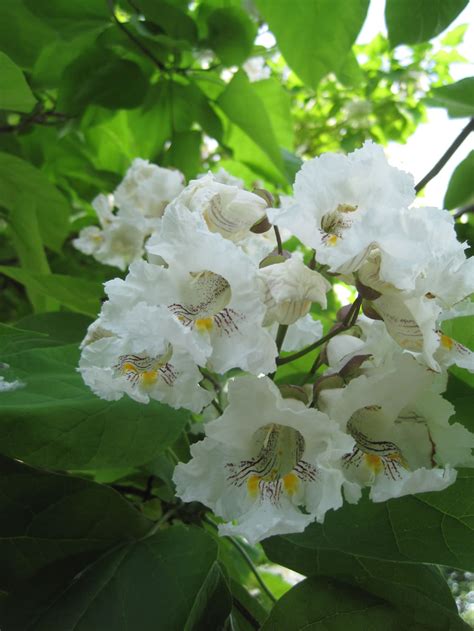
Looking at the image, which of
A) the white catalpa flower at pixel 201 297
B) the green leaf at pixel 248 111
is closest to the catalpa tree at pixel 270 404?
the white catalpa flower at pixel 201 297

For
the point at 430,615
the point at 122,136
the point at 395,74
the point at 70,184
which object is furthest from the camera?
the point at 395,74

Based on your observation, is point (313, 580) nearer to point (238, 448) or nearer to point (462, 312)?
point (238, 448)

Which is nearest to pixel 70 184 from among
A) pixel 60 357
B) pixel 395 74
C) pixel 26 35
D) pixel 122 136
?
pixel 122 136

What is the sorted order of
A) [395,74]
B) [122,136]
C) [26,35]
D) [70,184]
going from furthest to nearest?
[395,74]
[70,184]
[122,136]
[26,35]

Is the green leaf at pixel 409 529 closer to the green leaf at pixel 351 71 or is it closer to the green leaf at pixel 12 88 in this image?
the green leaf at pixel 12 88

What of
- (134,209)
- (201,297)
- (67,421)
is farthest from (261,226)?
(134,209)

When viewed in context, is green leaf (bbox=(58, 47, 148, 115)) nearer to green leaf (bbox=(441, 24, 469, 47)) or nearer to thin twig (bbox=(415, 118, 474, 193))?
thin twig (bbox=(415, 118, 474, 193))
